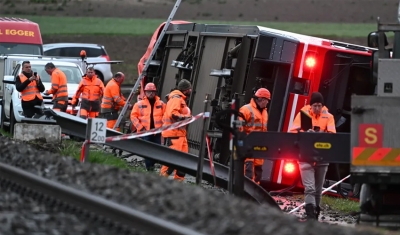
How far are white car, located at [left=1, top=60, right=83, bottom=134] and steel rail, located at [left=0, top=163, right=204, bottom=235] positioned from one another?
10.7m

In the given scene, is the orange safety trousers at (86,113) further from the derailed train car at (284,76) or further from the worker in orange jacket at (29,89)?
the derailed train car at (284,76)

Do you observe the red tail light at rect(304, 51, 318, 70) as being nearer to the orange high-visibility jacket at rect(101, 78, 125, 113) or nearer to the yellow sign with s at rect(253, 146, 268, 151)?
the yellow sign with s at rect(253, 146, 268, 151)

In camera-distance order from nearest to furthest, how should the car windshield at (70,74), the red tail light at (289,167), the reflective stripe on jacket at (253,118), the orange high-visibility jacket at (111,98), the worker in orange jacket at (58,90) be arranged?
the reflective stripe on jacket at (253,118), the red tail light at (289,167), the orange high-visibility jacket at (111,98), the worker in orange jacket at (58,90), the car windshield at (70,74)

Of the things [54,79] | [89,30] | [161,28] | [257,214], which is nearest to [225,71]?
[161,28]

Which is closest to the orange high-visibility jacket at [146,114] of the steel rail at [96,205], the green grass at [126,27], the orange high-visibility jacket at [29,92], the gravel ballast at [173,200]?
the orange high-visibility jacket at [29,92]

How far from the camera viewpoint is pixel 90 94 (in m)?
21.0

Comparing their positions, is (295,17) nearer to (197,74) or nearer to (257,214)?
(197,74)

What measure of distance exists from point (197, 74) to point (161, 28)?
3335mm

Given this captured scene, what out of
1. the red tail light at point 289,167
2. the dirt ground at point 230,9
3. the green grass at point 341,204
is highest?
the dirt ground at point 230,9

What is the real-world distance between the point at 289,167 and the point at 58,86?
7.62 metres

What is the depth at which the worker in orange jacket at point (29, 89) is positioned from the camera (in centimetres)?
2033

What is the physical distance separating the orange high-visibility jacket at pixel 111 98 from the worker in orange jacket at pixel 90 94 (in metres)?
0.61

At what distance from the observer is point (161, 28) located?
20.8 m

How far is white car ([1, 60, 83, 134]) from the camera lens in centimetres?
2177
